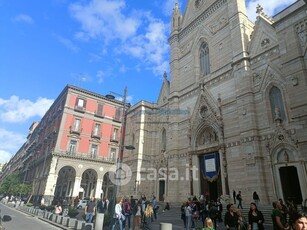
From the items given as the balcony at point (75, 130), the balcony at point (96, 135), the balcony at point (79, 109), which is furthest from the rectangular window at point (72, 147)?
the balcony at point (79, 109)

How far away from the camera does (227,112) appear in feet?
68.4

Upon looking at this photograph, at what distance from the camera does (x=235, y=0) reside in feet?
73.8

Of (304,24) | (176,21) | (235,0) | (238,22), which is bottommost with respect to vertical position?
(304,24)

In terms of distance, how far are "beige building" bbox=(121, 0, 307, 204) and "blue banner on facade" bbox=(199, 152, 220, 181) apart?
0.10m

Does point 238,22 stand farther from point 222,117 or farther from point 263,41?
point 222,117

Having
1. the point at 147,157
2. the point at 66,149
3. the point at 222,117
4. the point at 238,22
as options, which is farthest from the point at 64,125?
the point at 238,22

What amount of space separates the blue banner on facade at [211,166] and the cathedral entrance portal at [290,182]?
5.95 meters

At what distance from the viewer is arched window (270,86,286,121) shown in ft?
54.9

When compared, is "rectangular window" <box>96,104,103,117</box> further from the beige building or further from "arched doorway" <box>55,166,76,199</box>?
"arched doorway" <box>55,166,76,199</box>

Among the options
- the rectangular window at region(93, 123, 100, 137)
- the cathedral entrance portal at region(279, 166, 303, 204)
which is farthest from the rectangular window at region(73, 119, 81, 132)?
the cathedral entrance portal at region(279, 166, 303, 204)

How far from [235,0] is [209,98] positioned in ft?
33.6

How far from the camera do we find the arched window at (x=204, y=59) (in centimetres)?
2587

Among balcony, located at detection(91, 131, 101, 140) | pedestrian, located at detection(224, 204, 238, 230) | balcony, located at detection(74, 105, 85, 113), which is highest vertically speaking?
balcony, located at detection(74, 105, 85, 113)

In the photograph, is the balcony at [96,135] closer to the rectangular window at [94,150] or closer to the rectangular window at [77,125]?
the rectangular window at [94,150]
